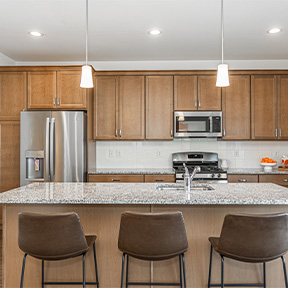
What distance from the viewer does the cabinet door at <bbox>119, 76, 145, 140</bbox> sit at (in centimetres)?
421

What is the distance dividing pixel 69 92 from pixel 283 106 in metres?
3.10

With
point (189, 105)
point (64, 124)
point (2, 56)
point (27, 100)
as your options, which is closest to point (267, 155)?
point (189, 105)

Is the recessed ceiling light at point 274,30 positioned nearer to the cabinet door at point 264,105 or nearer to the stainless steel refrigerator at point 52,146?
the cabinet door at point 264,105

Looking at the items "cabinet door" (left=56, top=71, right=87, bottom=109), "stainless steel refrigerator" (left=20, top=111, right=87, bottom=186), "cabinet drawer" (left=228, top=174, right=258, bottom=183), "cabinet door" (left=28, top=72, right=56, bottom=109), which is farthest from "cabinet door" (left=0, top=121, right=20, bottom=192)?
"cabinet drawer" (left=228, top=174, right=258, bottom=183)

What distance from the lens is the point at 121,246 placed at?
181 cm

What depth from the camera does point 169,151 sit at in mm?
4551

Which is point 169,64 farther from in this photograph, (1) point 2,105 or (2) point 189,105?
(1) point 2,105

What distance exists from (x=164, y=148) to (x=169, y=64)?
1353 mm

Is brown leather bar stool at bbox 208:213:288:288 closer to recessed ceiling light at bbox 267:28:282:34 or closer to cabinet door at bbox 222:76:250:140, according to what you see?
recessed ceiling light at bbox 267:28:282:34

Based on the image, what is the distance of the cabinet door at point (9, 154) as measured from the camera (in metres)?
4.00

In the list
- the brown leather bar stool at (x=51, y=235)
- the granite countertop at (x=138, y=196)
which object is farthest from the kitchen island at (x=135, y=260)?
the brown leather bar stool at (x=51, y=235)

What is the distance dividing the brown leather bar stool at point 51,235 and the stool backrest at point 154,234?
33 centimetres

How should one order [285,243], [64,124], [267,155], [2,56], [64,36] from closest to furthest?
[285,243]
[64,36]
[64,124]
[2,56]
[267,155]

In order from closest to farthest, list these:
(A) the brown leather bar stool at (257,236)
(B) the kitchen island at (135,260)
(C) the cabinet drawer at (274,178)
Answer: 1. (A) the brown leather bar stool at (257,236)
2. (B) the kitchen island at (135,260)
3. (C) the cabinet drawer at (274,178)
